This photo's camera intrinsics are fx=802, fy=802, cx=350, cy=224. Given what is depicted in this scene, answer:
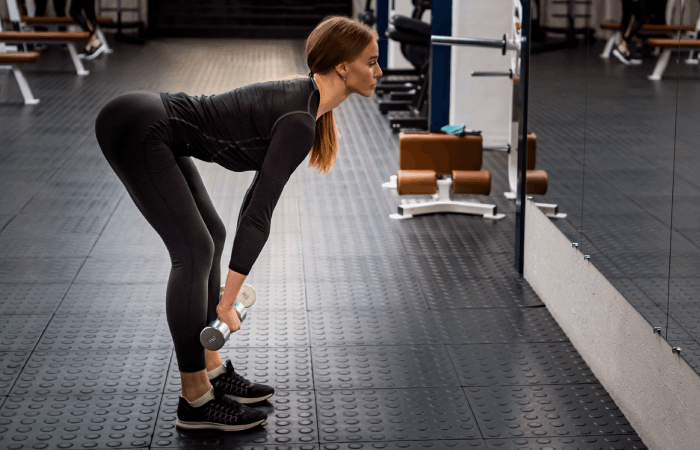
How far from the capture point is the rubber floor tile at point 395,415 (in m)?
2.32

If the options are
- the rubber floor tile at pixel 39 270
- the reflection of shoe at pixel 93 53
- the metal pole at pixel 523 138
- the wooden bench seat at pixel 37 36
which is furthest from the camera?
the reflection of shoe at pixel 93 53

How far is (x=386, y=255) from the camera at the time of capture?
13.1 ft

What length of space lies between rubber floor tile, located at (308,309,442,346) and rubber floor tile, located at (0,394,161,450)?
29.9 inches

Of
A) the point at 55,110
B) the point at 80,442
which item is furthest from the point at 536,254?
the point at 55,110

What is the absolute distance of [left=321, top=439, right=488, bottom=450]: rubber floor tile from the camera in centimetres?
225

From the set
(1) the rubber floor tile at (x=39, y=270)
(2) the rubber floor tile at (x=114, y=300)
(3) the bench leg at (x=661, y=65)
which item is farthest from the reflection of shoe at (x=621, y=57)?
(1) the rubber floor tile at (x=39, y=270)

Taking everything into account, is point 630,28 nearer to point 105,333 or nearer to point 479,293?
point 479,293

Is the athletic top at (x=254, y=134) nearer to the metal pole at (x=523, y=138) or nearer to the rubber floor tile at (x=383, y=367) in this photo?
the rubber floor tile at (x=383, y=367)

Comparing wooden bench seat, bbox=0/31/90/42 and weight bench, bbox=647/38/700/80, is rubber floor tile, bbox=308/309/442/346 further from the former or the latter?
wooden bench seat, bbox=0/31/90/42

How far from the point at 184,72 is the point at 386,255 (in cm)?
691

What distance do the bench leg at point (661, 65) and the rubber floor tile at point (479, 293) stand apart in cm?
131

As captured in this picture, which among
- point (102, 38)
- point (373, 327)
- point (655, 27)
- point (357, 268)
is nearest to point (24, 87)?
point (102, 38)

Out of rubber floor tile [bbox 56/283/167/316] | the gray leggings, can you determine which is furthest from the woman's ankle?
rubber floor tile [bbox 56/283/167/316]

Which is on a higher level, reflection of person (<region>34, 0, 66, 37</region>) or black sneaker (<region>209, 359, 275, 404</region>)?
reflection of person (<region>34, 0, 66, 37</region>)
